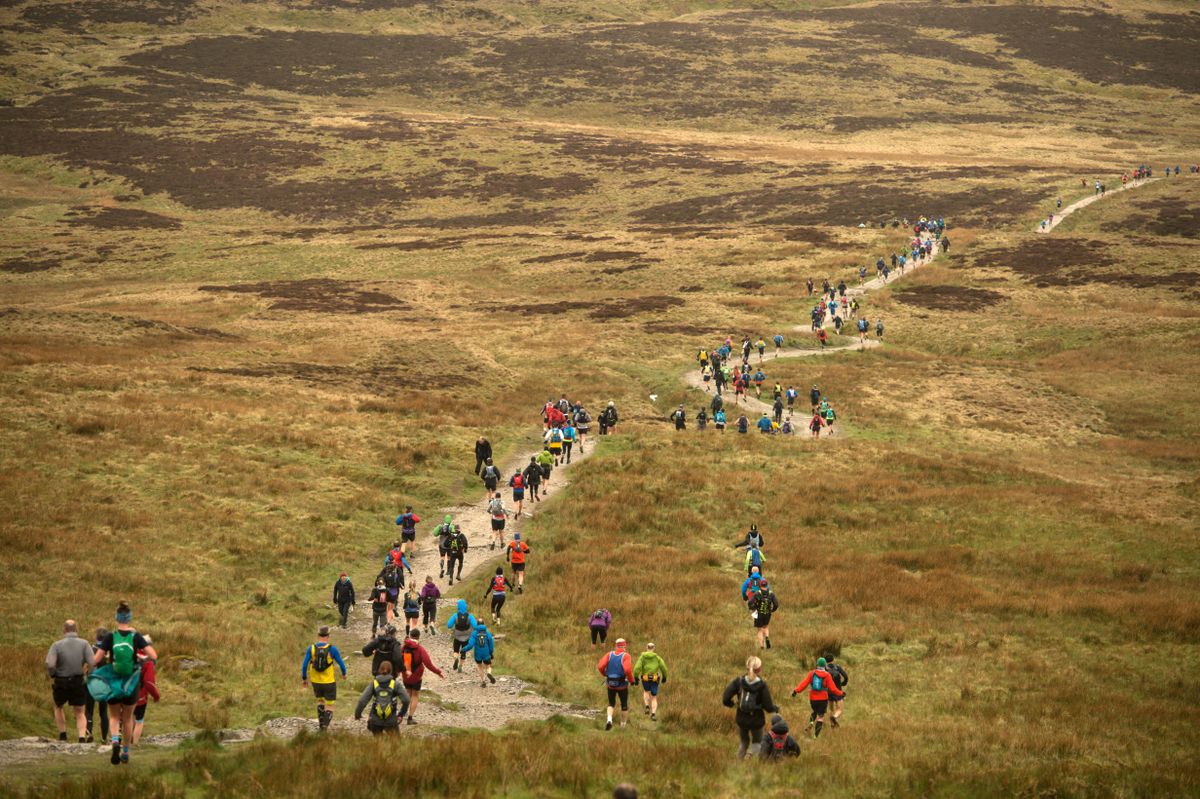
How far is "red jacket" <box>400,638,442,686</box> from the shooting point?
59.2 ft

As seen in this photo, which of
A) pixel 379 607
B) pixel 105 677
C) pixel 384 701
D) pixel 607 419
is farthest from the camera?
pixel 607 419

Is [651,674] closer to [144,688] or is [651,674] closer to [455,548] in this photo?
[144,688]

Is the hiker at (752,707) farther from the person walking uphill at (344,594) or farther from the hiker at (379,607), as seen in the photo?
the person walking uphill at (344,594)

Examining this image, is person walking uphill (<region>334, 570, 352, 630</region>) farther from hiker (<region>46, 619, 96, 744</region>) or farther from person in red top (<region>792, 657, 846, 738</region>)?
person in red top (<region>792, 657, 846, 738</region>)

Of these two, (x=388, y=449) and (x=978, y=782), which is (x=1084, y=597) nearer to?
(x=978, y=782)

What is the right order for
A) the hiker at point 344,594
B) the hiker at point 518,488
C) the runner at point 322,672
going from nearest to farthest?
the runner at point 322,672 < the hiker at point 344,594 < the hiker at point 518,488

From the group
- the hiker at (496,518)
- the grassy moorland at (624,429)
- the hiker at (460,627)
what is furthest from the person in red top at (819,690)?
the hiker at (496,518)

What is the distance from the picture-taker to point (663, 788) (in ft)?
45.0

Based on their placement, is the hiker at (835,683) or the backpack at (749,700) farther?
the hiker at (835,683)

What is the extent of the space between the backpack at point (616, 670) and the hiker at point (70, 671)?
8.30m

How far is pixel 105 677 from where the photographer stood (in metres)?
15.2

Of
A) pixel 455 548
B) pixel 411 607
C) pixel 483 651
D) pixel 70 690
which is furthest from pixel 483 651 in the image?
pixel 70 690

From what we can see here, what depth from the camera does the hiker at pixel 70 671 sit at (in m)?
15.3

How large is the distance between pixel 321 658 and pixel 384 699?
6.42ft
